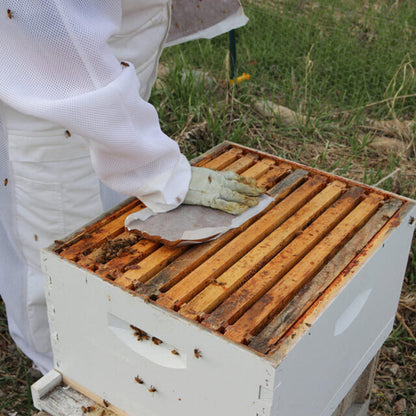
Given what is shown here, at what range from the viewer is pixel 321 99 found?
378 cm

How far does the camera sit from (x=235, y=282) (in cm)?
128

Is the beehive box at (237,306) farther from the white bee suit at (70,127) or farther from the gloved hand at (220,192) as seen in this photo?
the white bee suit at (70,127)

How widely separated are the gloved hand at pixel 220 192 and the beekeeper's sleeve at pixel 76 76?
0.54 feet

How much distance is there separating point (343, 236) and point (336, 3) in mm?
3397

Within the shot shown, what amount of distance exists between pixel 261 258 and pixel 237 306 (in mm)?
193

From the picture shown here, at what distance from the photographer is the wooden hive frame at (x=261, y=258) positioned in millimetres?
1203

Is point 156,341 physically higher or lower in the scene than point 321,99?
higher

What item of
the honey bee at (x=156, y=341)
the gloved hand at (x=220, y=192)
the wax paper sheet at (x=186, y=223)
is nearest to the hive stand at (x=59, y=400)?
the honey bee at (x=156, y=341)

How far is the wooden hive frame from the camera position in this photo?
47.4 inches

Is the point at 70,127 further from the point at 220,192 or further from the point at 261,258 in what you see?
the point at 261,258

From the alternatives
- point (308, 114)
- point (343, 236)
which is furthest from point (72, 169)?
point (308, 114)

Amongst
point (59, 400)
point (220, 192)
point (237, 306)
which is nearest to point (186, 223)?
point (220, 192)

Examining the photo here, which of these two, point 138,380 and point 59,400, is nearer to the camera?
point 138,380

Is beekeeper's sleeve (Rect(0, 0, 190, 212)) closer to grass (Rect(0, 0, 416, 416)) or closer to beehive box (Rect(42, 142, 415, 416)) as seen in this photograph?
beehive box (Rect(42, 142, 415, 416))
